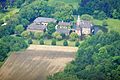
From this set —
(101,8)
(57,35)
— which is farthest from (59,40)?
(101,8)

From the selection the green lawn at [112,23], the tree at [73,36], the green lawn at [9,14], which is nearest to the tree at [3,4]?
the green lawn at [9,14]

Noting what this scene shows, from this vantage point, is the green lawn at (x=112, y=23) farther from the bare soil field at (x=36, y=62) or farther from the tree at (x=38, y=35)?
the tree at (x=38, y=35)

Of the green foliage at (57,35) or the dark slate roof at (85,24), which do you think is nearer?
the green foliage at (57,35)

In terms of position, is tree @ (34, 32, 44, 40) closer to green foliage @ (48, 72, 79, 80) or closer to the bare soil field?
the bare soil field

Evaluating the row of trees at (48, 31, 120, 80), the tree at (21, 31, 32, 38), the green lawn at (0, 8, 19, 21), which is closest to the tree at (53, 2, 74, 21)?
the green lawn at (0, 8, 19, 21)

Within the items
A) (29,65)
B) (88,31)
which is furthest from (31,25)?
(29,65)

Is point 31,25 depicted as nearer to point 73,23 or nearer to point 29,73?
point 73,23
